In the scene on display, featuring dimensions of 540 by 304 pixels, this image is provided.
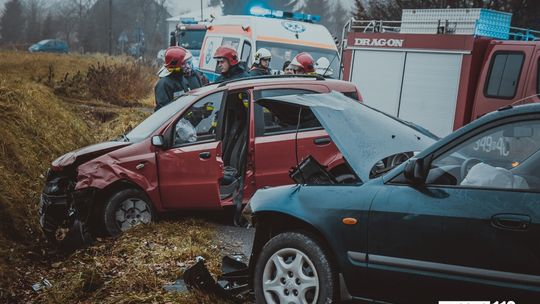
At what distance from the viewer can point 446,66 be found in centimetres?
1078

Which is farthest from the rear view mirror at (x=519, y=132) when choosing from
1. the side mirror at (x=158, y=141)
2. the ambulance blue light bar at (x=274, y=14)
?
the ambulance blue light bar at (x=274, y=14)

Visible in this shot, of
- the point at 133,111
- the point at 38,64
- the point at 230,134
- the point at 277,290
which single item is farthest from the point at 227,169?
the point at 38,64

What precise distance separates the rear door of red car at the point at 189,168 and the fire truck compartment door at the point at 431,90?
4.98 m

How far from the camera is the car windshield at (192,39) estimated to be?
2331 cm

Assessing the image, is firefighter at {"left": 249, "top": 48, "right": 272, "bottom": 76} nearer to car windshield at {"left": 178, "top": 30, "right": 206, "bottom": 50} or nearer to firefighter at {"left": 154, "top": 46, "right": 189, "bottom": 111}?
firefighter at {"left": 154, "top": 46, "right": 189, "bottom": 111}

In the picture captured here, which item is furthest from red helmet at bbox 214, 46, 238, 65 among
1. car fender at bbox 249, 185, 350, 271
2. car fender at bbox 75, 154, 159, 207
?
car fender at bbox 249, 185, 350, 271

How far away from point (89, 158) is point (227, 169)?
5.41 ft

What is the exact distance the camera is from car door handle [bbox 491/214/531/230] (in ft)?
10.9

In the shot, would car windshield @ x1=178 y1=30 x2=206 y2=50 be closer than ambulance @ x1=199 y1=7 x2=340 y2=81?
No

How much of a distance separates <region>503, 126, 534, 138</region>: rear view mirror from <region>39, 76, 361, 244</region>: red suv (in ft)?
10.7

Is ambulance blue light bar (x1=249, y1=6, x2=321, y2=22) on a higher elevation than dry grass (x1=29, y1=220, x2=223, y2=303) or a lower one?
higher

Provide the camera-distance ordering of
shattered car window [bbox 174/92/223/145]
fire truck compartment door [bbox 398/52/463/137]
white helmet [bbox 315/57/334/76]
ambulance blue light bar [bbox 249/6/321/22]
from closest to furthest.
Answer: shattered car window [bbox 174/92/223/145]
fire truck compartment door [bbox 398/52/463/137]
white helmet [bbox 315/57/334/76]
ambulance blue light bar [bbox 249/6/321/22]

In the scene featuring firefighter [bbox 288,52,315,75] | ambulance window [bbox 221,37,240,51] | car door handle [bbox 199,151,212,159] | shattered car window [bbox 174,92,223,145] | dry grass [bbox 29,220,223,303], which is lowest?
dry grass [bbox 29,220,223,303]

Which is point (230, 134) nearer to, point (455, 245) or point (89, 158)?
point (89, 158)
